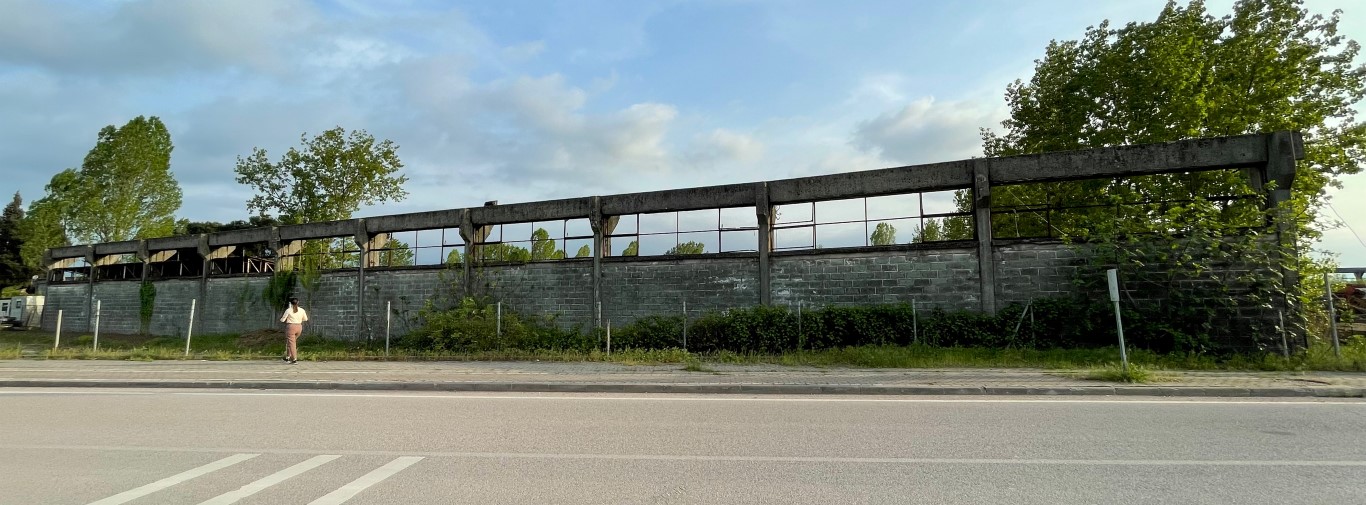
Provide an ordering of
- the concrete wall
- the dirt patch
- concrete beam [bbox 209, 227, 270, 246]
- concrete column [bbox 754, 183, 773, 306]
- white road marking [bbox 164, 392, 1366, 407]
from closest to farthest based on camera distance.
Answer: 1. white road marking [bbox 164, 392, 1366, 407]
2. the concrete wall
3. concrete column [bbox 754, 183, 773, 306]
4. the dirt patch
5. concrete beam [bbox 209, 227, 270, 246]

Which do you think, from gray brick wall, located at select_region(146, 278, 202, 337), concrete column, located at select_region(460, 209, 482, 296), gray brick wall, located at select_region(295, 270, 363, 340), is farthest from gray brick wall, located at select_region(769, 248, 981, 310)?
gray brick wall, located at select_region(146, 278, 202, 337)

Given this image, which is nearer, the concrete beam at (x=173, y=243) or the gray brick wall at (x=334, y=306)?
the gray brick wall at (x=334, y=306)

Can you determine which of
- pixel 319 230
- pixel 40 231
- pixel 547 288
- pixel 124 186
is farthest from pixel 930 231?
pixel 40 231

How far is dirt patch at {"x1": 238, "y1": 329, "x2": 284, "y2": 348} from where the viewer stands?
25.4m

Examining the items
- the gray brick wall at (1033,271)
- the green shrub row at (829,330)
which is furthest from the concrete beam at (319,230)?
the gray brick wall at (1033,271)

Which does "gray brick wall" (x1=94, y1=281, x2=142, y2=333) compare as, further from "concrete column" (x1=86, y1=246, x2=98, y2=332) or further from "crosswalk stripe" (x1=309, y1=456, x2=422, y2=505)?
"crosswalk stripe" (x1=309, y1=456, x2=422, y2=505)

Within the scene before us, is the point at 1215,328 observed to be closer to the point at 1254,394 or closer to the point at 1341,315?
the point at 1341,315

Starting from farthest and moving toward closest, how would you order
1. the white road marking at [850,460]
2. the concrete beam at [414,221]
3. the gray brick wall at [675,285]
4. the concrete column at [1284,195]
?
the concrete beam at [414,221]
the gray brick wall at [675,285]
the concrete column at [1284,195]
the white road marking at [850,460]

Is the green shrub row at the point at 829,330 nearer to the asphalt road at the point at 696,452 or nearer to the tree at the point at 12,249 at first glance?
the asphalt road at the point at 696,452

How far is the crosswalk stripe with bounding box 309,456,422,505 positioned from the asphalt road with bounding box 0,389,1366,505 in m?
0.02

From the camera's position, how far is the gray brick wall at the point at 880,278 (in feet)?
57.5

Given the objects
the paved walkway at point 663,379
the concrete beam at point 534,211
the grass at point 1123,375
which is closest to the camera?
the paved walkway at point 663,379

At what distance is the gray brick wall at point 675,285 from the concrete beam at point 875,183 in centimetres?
228

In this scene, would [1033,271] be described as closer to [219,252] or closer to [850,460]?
[850,460]
